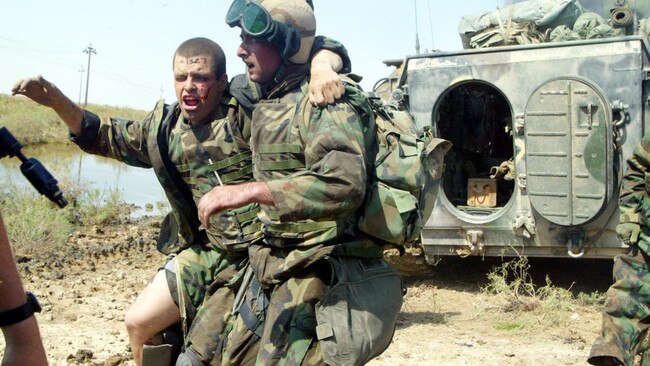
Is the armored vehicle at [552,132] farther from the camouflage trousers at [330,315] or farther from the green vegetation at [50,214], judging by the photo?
the green vegetation at [50,214]

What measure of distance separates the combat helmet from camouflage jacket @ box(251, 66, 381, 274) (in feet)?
0.41

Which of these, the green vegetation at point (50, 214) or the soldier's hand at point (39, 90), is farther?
the green vegetation at point (50, 214)

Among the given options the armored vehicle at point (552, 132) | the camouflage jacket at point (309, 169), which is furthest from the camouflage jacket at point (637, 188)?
the camouflage jacket at point (309, 169)

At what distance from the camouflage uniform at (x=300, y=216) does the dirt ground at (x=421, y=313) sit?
260cm


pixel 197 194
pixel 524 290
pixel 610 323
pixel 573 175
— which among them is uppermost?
pixel 197 194

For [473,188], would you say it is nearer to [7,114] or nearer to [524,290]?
[524,290]

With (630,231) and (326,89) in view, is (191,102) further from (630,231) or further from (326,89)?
(630,231)

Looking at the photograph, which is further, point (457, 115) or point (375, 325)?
point (457, 115)

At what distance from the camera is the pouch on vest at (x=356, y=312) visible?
10.6ft

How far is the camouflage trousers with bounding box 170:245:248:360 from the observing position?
12.4 feet

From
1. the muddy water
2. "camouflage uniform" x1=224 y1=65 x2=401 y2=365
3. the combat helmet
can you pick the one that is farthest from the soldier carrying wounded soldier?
the muddy water

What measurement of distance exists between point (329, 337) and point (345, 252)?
344 millimetres

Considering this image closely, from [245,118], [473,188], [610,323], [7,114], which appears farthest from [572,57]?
[7,114]

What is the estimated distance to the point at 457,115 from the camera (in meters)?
9.19
